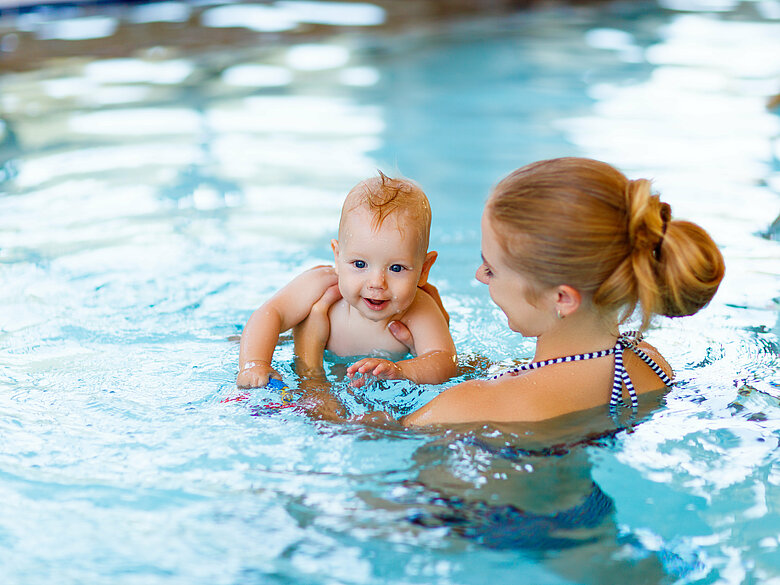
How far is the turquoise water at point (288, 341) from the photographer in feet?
6.86

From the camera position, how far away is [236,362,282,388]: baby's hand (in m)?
2.68

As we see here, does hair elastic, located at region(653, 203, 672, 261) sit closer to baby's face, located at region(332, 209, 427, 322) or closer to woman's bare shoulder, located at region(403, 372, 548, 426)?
woman's bare shoulder, located at region(403, 372, 548, 426)

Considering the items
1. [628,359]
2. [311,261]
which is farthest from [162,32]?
[628,359]

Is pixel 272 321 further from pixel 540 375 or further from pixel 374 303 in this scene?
pixel 540 375

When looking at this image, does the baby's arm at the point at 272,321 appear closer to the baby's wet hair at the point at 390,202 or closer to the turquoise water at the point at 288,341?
the turquoise water at the point at 288,341

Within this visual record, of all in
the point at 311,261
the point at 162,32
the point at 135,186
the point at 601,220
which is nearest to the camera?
the point at 601,220

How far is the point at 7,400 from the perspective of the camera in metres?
2.74

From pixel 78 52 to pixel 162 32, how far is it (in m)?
1.11

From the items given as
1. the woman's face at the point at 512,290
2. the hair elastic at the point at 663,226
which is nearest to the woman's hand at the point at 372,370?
the woman's face at the point at 512,290

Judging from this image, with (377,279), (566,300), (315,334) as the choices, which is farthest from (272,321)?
(566,300)

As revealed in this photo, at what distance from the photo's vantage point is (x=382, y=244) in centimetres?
260

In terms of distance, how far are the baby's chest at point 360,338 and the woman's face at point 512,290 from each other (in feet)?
2.30

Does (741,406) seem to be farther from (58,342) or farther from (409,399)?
(58,342)

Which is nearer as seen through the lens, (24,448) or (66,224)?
(24,448)
